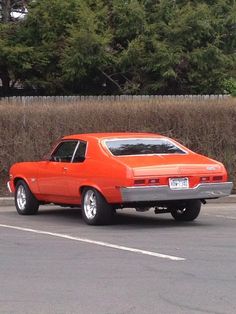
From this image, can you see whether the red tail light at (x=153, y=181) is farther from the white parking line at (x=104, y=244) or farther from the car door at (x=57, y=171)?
the car door at (x=57, y=171)

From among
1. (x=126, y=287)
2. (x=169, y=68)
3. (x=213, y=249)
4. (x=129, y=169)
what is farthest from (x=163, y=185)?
(x=169, y=68)

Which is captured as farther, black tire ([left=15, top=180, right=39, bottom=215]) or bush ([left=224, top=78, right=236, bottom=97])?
bush ([left=224, top=78, right=236, bottom=97])

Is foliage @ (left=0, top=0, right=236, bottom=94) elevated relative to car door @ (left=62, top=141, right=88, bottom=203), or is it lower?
elevated

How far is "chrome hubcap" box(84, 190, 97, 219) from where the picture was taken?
11.6 meters

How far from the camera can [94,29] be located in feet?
75.0

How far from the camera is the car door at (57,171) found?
1233 centimetres

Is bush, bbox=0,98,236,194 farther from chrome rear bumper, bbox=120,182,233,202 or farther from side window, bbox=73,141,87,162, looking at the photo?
chrome rear bumper, bbox=120,182,233,202

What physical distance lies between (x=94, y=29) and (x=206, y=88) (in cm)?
473

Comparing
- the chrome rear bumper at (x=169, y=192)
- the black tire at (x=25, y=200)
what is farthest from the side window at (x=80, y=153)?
the black tire at (x=25, y=200)

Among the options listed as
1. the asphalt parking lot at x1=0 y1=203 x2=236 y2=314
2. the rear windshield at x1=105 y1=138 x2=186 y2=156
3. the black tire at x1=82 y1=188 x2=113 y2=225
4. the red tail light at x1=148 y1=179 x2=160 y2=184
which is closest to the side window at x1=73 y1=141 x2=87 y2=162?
the rear windshield at x1=105 y1=138 x2=186 y2=156

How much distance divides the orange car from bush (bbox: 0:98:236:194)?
431cm

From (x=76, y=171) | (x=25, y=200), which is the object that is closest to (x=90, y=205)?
(x=76, y=171)

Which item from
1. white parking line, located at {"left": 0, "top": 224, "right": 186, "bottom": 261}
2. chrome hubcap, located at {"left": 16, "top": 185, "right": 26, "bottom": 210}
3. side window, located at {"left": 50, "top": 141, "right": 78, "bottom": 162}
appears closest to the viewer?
white parking line, located at {"left": 0, "top": 224, "right": 186, "bottom": 261}

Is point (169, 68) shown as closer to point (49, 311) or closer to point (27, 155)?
point (27, 155)
